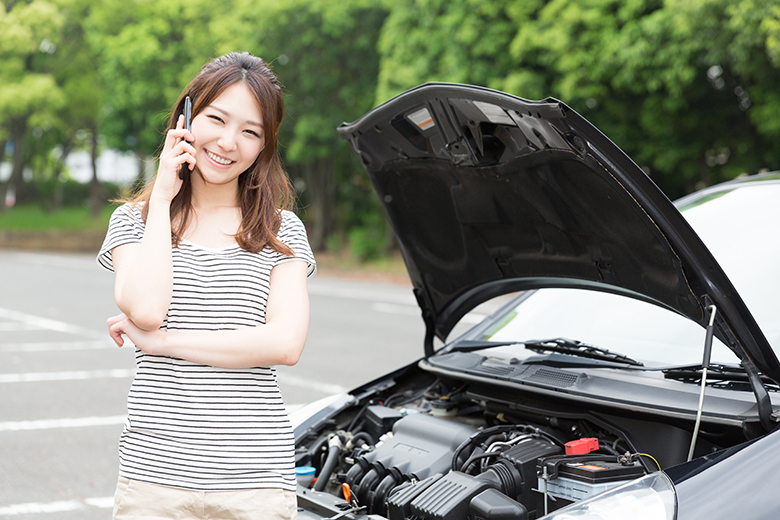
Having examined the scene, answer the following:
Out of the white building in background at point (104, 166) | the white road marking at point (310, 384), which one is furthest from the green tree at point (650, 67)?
the white building in background at point (104, 166)

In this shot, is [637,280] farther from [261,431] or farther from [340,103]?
[340,103]

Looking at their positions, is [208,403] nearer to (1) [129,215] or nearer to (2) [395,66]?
(1) [129,215]

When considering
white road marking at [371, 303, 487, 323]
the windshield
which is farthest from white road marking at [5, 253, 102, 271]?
the windshield

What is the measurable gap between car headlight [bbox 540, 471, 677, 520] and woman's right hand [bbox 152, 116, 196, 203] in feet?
4.02

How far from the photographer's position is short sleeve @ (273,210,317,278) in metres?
Answer: 2.01

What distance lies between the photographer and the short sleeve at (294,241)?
2.01 m

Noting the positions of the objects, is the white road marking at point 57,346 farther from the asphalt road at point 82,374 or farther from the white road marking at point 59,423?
the white road marking at point 59,423

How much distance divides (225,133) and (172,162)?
17 centimetres

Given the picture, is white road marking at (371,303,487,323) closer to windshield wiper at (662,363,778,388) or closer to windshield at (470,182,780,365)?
windshield at (470,182,780,365)

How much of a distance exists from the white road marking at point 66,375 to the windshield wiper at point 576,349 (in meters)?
6.10

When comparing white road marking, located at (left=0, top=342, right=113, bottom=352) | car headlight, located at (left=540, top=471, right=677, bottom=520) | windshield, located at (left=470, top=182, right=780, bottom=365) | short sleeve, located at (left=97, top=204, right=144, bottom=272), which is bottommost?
white road marking, located at (left=0, top=342, right=113, bottom=352)

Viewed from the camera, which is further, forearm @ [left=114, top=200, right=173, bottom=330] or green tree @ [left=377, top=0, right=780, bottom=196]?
green tree @ [left=377, top=0, right=780, bottom=196]

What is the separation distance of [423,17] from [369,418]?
55.3ft

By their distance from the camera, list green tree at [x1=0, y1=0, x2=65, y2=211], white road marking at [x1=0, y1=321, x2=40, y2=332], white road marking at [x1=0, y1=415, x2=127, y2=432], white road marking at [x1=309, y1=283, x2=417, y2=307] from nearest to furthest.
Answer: white road marking at [x1=0, y1=415, x2=127, y2=432] → white road marking at [x1=0, y1=321, x2=40, y2=332] → white road marking at [x1=309, y1=283, x2=417, y2=307] → green tree at [x1=0, y1=0, x2=65, y2=211]
